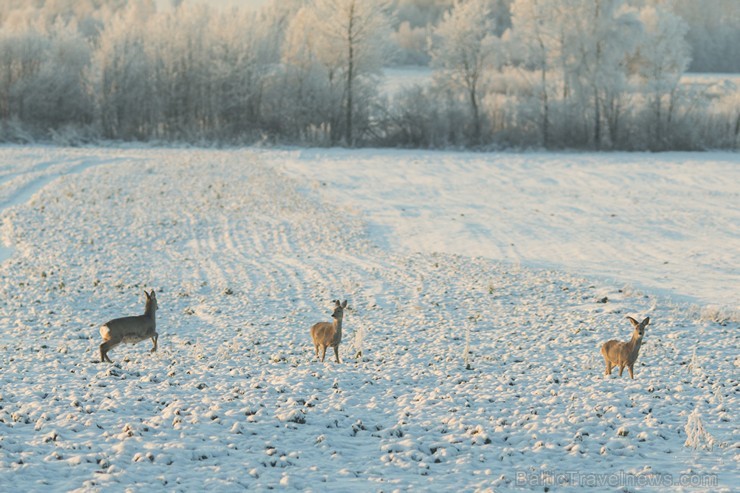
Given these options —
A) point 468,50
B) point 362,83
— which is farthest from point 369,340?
point 362,83

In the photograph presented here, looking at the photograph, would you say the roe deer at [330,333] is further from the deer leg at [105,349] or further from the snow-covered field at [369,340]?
the deer leg at [105,349]

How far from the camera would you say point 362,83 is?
73.9 m

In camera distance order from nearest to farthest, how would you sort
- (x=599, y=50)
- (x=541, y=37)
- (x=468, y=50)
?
1. (x=599, y=50)
2. (x=541, y=37)
3. (x=468, y=50)

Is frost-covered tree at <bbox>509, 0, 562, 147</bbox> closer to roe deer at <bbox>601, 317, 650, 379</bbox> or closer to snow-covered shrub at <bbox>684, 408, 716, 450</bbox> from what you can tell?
roe deer at <bbox>601, 317, 650, 379</bbox>

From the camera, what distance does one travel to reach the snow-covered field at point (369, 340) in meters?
10.1

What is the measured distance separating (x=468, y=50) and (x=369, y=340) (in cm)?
5882

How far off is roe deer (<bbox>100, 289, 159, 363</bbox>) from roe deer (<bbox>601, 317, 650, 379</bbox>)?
8.75 m

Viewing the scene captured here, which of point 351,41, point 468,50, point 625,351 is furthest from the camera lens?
point 468,50

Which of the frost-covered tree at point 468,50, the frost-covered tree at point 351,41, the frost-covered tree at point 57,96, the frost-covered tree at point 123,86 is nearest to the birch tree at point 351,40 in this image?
the frost-covered tree at point 351,41

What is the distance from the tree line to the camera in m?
67.3

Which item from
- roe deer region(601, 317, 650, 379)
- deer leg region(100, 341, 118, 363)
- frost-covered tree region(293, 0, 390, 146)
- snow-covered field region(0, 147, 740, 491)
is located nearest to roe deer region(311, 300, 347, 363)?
snow-covered field region(0, 147, 740, 491)

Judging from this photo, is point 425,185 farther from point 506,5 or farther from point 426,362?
point 506,5

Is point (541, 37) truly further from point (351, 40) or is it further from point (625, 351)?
point (625, 351)

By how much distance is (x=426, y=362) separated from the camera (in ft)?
50.3
